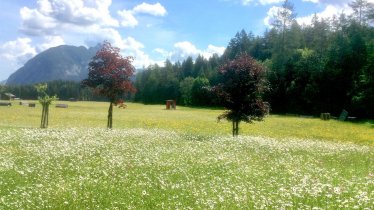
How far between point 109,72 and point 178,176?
2147 centimetres

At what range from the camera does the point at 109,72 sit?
34.4 m

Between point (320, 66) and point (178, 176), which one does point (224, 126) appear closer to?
point (178, 176)

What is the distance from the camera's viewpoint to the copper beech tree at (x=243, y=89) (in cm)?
3094

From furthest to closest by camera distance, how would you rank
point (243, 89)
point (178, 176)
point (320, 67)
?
point (320, 67) → point (243, 89) → point (178, 176)

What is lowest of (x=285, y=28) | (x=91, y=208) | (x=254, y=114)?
(x=91, y=208)

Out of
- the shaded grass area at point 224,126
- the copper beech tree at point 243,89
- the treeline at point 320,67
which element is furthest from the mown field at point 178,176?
the treeline at point 320,67

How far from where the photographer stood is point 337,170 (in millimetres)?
16938

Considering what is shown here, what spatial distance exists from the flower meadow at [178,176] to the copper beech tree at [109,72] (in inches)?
445

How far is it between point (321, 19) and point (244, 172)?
105 m

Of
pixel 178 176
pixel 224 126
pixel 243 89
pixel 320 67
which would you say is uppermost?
pixel 320 67

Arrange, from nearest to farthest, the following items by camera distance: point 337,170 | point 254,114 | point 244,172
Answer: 1. point 244,172
2. point 337,170
3. point 254,114

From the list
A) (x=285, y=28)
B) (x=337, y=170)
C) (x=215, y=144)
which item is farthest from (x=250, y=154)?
(x=285, y=28)

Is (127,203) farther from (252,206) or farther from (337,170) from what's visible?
(337,170)

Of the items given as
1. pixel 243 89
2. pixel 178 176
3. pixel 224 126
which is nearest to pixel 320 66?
pixel 224 126
